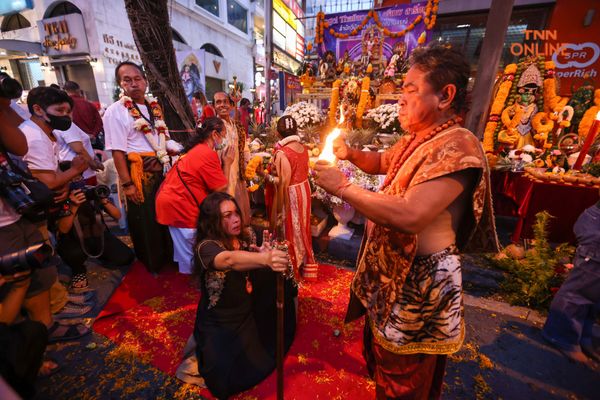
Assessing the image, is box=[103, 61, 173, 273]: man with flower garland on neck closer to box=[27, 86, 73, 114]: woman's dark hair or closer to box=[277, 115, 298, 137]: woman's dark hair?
box=[27, 86, 73, 114]: woman's dark hair

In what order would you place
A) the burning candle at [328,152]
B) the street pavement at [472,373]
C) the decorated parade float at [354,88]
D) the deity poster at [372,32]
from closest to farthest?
the burning candle at [328,152] < the street pavement at [472,373] < the decorated parade float at [354,88] < the deity poster at [372,32]

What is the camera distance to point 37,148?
8.71 ft

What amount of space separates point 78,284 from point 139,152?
2.01 m

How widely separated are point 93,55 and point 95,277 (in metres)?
14.4

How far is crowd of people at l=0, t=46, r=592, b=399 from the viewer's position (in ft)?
→ 4.55

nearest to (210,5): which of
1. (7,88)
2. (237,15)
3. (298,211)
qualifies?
(237,15)

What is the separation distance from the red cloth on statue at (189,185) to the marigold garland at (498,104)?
19.0 feet

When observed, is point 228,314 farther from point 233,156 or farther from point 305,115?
point 305,115

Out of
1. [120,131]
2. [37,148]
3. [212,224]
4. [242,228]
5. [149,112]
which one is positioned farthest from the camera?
[149,112]

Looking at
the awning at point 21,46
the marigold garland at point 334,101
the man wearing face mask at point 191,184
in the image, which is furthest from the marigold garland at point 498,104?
the awning at point 21,46

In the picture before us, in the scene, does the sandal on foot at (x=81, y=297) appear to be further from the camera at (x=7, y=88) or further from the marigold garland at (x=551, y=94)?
the marigold garland at (x=551, y=94)

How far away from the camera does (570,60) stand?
30.4 ft

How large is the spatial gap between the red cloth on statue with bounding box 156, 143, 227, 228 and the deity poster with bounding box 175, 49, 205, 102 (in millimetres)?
10100

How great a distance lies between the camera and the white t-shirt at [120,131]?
3.35 meters
